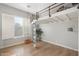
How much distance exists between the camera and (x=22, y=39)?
1771 mm

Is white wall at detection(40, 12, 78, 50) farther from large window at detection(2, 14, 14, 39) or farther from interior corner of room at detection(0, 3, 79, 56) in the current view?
large window at detection(2, 14, 14, 39)

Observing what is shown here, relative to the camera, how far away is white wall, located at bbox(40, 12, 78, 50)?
206 cm

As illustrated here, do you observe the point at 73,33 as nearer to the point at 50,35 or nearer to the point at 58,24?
the point at 58,24

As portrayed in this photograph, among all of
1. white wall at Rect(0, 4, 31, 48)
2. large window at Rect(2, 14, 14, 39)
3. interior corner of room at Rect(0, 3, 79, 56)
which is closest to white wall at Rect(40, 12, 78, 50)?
interior corner of room at Rect(0, 3, 79, 56)

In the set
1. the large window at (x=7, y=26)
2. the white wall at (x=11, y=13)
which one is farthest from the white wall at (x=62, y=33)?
the large window at (x=7, y=26)

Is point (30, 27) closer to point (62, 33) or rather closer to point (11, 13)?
point (11, 13)

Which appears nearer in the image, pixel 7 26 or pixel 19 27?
pixel 19 27

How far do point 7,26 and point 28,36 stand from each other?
0.80m

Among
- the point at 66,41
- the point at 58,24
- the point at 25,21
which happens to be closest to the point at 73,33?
the point at 66,41

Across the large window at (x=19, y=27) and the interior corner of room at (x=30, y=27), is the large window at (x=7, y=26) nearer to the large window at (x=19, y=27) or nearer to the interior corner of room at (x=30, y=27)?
the interior corner of room at (x=30, y=27)

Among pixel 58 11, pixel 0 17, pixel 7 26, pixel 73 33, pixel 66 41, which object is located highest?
pixel 58 11

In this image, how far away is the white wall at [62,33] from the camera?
2061 mm

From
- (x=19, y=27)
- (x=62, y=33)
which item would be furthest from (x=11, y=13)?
(x=62, y=33)

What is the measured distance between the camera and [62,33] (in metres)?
2.44
